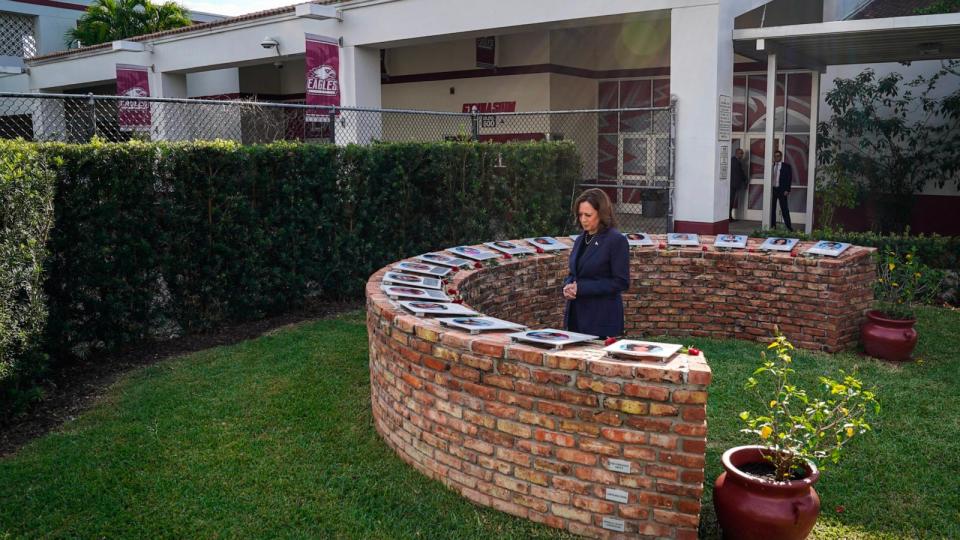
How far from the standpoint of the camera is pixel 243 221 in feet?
29.1

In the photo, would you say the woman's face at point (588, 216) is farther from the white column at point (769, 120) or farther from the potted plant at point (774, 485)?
the white column at point (769, 120)

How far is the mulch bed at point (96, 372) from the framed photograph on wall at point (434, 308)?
300 centimetres

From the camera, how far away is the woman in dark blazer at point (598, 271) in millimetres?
5871

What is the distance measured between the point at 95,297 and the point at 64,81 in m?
25.7

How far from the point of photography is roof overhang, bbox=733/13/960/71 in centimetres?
1221

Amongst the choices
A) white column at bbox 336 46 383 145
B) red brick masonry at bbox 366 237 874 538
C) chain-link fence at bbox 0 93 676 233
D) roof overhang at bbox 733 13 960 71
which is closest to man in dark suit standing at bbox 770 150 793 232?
roof overhang at bbox 733 13 960 71

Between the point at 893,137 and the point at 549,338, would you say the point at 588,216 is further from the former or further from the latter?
the point at 893,137

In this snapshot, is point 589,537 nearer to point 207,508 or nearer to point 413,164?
point 207,508

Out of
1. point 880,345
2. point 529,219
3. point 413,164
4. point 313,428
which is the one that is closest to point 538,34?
point 529,219

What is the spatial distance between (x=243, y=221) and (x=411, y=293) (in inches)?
148

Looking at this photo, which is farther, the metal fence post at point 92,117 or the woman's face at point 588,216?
the metal fence post at point 92,117

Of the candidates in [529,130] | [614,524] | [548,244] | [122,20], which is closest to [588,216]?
[614,524]

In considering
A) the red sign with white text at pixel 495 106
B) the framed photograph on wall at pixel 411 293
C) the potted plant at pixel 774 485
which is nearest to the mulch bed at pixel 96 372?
the framed photograph on wall at pixel 411 293

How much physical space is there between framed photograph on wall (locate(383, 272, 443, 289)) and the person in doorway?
1422 centimetres
